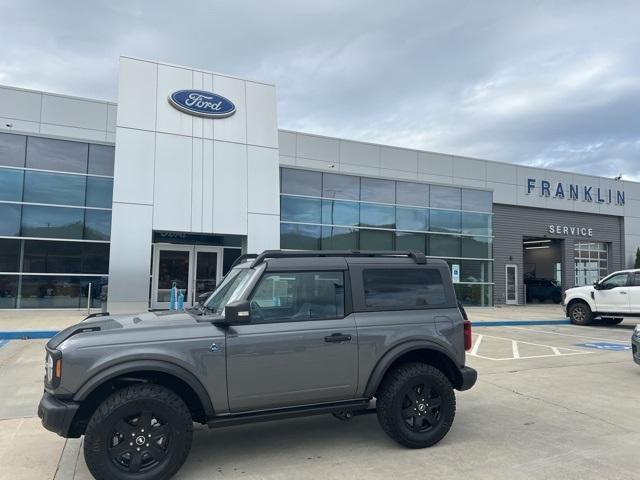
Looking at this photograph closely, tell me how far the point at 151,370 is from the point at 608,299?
1600 cm

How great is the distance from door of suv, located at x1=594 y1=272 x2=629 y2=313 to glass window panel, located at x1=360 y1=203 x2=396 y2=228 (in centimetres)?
905

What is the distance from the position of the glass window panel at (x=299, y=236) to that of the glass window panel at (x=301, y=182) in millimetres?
1453

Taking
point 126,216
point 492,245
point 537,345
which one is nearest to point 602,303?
point 537,345

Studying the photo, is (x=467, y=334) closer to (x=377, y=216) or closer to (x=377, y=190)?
(x=377, y=216)

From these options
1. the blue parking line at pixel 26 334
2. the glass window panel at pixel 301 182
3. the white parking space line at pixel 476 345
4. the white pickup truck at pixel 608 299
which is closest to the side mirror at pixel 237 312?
the white parking space line at pixel 476 345

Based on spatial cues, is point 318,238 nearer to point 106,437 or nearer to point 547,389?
point 547,389

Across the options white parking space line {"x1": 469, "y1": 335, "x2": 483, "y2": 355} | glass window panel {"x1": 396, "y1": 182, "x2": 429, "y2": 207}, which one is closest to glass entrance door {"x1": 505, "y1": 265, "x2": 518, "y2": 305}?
glass window panel {"x1": 396, "y1": 182, "x2": 429, "y2": 207}

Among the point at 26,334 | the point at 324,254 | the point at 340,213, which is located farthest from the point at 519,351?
the point at 340,213

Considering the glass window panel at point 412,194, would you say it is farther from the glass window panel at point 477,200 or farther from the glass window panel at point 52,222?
the glass window panel at point 52,222

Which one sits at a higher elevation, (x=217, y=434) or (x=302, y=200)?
(x=302, y=200)

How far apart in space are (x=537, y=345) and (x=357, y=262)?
8.76 m

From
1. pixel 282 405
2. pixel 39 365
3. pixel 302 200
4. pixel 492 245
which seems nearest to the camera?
pixel 282 405

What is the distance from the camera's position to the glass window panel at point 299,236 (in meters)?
20.5

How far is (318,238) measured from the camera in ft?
69.2
